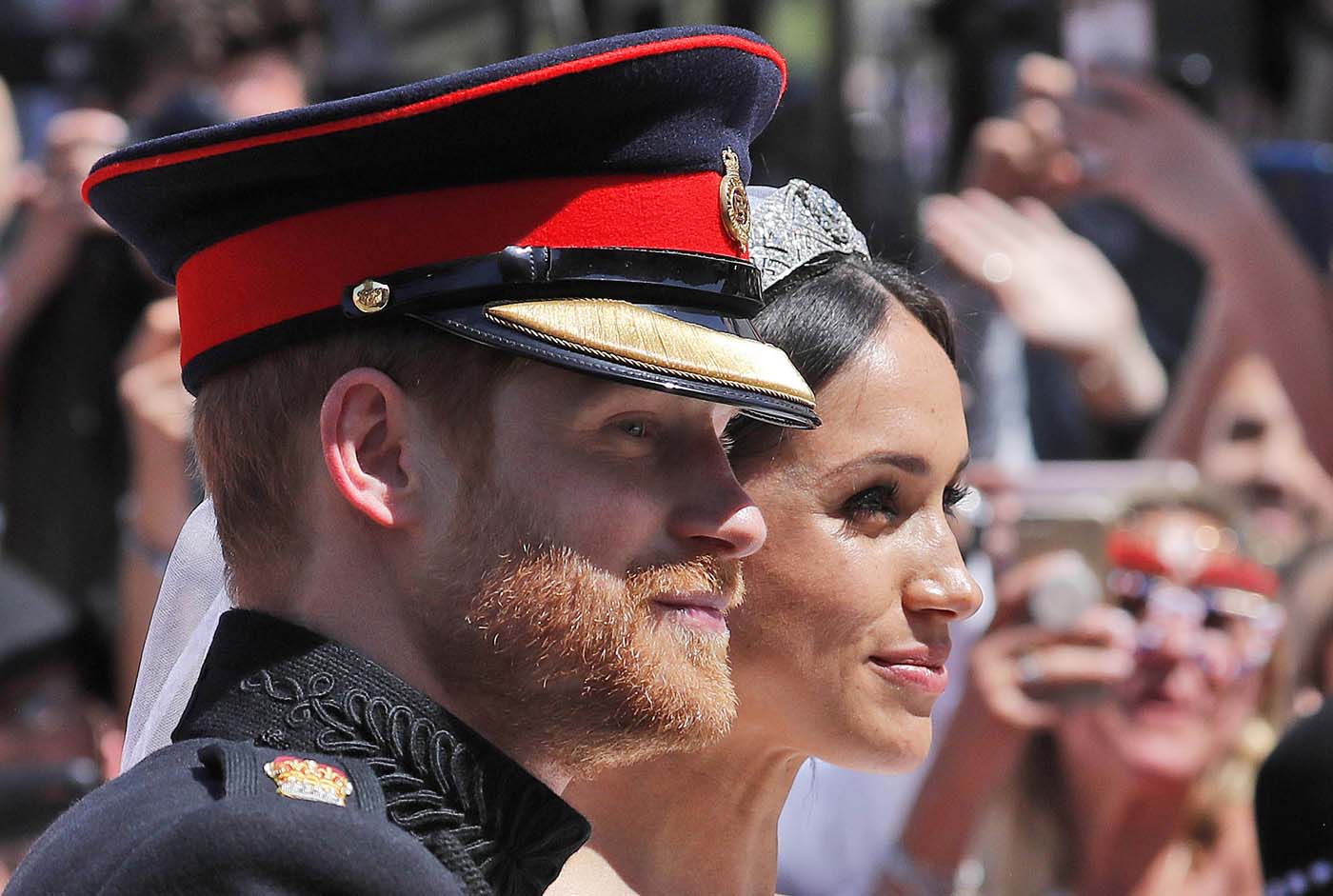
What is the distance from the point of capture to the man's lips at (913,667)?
234 centimetres

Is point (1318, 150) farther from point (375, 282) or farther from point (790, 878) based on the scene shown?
point (375, 282)

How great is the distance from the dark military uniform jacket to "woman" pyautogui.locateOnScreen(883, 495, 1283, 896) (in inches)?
83.7

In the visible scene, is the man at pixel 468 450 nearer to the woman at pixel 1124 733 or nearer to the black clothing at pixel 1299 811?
the black clothing at pixel 1299 811

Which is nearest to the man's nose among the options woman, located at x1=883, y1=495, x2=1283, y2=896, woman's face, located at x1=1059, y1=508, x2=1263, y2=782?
woman, located at x1=883, y1=495, x2=1283, y2=896

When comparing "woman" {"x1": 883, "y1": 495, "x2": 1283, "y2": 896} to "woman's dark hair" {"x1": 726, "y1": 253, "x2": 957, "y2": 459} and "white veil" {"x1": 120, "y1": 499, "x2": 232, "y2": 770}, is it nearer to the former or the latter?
"woman's dark hair" {"x1": 726, "y1": 253, "x2": 957, "y2": 459}

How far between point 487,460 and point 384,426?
102 mm

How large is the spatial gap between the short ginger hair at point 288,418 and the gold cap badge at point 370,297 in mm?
31

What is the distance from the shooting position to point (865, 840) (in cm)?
381

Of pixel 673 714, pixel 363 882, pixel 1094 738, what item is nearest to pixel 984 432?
pixel 1094 738

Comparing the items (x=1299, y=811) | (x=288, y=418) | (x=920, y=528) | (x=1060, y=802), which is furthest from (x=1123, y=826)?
(x=288, y=418)

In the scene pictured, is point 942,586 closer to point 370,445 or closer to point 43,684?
point 370,445

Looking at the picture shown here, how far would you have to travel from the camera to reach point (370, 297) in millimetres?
1758

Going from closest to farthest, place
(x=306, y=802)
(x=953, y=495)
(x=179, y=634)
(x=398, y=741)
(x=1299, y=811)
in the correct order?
(x=306, y=802) < (x=398, y=741) < (x=179, y=634) < (x=953, y=495) < (x=1299, y=811)

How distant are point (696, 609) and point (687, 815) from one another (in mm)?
609
